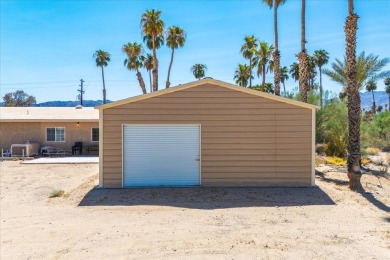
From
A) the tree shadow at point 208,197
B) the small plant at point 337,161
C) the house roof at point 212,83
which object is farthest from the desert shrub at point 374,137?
the tree shadow at point 208,197

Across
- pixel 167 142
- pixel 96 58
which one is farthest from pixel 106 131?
pixel 96 58

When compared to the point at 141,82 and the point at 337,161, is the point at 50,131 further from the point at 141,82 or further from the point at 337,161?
the point at 337,161

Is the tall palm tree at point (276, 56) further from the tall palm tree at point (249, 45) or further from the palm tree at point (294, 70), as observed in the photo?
the palm tree at point (294, 70)

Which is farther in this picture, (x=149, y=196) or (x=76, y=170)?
(x=76, y=170)

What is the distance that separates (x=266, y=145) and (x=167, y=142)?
3.23 metres

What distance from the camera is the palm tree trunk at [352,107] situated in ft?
34.6

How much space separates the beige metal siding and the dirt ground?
613 mm

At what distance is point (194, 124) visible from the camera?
35.9 feet

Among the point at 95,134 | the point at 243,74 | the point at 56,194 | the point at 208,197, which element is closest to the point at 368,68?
the point at 208,197

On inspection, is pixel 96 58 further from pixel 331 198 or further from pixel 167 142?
pixel 331 198

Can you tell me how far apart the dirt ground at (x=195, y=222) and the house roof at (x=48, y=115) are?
9.31 m

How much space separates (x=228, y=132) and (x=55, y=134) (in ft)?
47.4

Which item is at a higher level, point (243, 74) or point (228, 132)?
point (243, 74)

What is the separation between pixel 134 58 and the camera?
3472 cm
